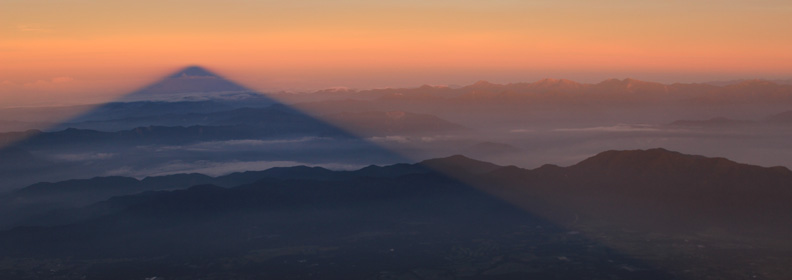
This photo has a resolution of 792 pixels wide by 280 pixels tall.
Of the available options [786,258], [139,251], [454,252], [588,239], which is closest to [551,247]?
A: [588,239]

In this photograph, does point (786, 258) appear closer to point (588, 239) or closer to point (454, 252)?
point (588, 239)

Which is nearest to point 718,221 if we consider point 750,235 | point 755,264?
point 750,235

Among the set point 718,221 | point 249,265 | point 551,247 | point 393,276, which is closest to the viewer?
point 393,276

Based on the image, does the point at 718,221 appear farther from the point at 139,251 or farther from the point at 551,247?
the point at 139,251

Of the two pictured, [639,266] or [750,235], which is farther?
[750,235]

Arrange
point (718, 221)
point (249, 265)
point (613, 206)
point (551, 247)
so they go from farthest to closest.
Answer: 1. point (613, 206)
2. point (718, 221)
3. point (551, 247)
4. point (249, 265)

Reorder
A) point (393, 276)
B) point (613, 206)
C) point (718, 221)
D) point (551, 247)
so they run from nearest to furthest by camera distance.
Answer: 1. point (393, 276)
2. point (551, 247)
3. point (718, 221)
4. point (613, 206)
